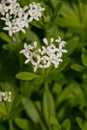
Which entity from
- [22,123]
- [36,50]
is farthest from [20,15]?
[22,123]

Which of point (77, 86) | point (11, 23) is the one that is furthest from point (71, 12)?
point (11, 23)

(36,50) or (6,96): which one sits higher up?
(36,50)

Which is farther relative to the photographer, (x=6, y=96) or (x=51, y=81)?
(x=51, y=81)

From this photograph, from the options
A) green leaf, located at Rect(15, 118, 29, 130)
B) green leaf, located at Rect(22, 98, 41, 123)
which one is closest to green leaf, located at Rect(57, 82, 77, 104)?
green leaf, located at Rect(22, 98, 41, 123)

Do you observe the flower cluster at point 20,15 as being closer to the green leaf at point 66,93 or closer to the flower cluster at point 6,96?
the flower cluster at point 6,96

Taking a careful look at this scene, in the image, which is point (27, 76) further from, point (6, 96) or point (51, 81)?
point (51, 81)

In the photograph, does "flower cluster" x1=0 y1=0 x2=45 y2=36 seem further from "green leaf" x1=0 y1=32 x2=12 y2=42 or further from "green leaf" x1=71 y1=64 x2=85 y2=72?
"green leaf" x1=71 y1=64 x2=85 y2=72

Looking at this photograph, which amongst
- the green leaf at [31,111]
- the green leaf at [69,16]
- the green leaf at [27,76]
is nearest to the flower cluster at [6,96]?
the green leaf at [27,76]

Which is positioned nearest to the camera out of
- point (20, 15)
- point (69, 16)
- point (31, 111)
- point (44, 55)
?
point (44, 55)
